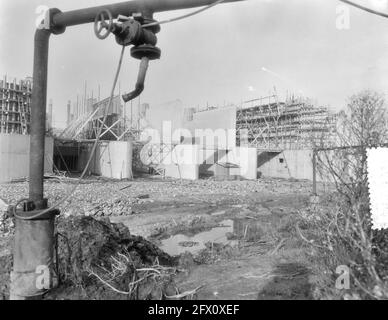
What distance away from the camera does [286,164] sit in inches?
1404

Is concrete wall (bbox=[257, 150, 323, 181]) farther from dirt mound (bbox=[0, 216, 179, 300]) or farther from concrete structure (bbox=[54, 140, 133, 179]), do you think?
dirt mound (bbox=[0, 216, 179, 300])

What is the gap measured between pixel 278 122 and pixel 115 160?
22.7 metres

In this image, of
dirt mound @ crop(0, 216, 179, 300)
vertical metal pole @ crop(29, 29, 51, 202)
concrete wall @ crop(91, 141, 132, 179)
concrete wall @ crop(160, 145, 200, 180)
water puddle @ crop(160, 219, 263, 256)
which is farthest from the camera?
concrete wall @ crop(160, 145, 200, 180)

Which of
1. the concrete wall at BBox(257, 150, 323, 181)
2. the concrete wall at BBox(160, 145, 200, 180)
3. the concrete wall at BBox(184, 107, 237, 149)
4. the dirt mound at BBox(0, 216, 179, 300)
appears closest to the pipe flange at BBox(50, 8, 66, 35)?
the dirt mound at BBox(0, 216, 179, 300)

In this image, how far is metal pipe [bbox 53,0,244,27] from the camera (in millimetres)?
3209

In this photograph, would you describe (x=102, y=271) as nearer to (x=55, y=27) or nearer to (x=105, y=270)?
(x=105, y=270)

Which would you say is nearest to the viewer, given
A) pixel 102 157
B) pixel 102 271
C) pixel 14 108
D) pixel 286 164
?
pixel 102 271

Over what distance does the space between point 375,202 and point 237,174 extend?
2995 cm

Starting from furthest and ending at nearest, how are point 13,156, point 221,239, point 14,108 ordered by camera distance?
point 14,108, point 13,156, point 221,239

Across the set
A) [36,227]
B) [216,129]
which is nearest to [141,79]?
[36,227]

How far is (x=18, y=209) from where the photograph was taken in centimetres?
365

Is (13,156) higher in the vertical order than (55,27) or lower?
lower

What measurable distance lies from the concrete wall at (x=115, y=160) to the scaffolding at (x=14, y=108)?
6494mm
